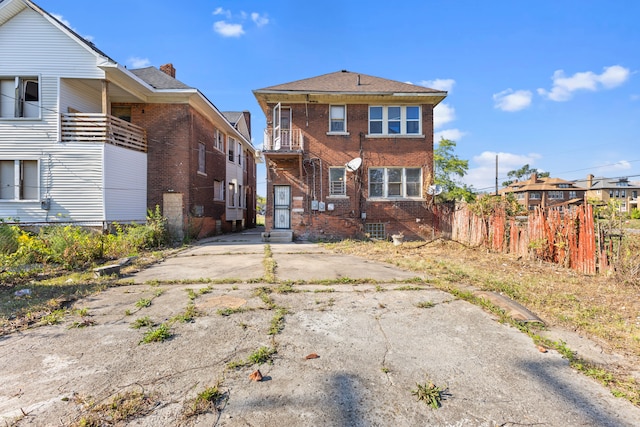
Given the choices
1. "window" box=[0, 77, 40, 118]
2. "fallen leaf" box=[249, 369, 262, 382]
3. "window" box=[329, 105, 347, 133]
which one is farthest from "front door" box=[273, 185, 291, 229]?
"fallen leaf" box=[249, 369, 262, 382]

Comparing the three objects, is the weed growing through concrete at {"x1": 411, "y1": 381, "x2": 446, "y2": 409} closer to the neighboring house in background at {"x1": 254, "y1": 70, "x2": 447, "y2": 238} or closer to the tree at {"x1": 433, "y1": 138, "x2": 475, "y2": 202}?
the neighboring house in background at {"x1": 254, "y1": 70, "x2": 447, "y2": 238}

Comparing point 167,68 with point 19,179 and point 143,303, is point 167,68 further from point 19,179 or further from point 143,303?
point 143,303

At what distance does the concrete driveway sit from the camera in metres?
2.28

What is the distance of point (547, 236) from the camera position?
802cm

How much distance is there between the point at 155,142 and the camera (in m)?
13.9

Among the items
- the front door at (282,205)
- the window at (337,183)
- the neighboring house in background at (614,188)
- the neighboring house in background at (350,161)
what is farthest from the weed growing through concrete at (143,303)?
the neighboring house in background at (614,188)

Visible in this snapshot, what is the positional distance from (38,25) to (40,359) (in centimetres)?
1452

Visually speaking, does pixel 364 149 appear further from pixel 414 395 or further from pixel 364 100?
pixel 414 395

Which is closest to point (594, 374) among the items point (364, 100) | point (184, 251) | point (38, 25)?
point (184, 251)

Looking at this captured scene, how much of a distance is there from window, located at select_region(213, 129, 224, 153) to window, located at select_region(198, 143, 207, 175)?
74.0 inches

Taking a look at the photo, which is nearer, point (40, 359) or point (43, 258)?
point (40, 359)

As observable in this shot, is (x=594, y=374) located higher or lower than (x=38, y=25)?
lower

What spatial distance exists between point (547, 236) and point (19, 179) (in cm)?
1772

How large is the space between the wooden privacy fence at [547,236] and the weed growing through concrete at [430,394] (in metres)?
6.64
